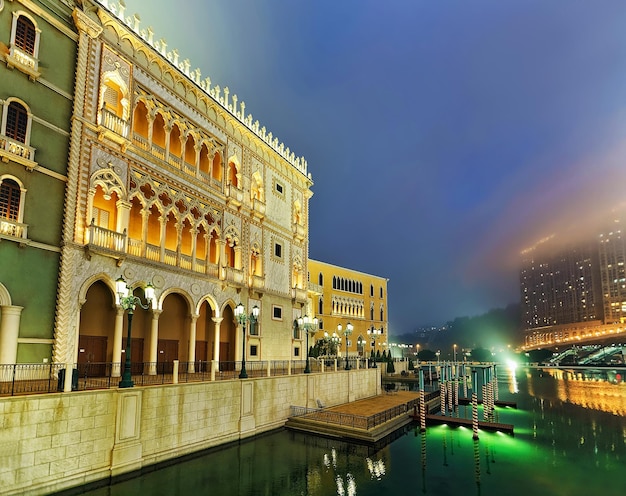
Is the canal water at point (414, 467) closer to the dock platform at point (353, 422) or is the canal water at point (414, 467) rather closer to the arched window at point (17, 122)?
the dock platform at point (353, 422)

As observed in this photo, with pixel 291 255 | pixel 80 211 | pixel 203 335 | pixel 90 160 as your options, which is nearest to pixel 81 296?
pixel 80 211

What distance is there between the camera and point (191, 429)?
15.5 meters

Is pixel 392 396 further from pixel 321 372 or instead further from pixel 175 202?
pixel 175 202

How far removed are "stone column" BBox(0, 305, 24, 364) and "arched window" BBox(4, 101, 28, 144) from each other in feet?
20.1

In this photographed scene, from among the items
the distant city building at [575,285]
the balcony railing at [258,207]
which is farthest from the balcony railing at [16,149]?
the distant city building at [575,285]

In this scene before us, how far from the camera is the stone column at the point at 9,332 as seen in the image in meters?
13.7

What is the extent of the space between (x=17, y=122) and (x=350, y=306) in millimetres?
45561

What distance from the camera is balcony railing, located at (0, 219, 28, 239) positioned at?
14109mm

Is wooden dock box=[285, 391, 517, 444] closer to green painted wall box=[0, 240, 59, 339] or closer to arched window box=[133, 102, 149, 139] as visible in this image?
green painted wall box=[0, 240, 59, 339]

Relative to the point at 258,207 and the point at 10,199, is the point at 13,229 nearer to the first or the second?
the point at 10,199

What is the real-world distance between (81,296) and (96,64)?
10.1 meters

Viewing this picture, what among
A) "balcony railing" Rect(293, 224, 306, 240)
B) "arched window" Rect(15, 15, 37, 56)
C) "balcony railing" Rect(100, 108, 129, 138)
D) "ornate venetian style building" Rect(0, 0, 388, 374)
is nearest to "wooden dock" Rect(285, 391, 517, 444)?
"ornate venetian style building" Rect(0, 0, 388, 374)

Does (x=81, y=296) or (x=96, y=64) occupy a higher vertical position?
(x=96, y=64)

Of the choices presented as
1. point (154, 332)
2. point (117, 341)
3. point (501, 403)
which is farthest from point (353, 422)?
point (501, 403)
